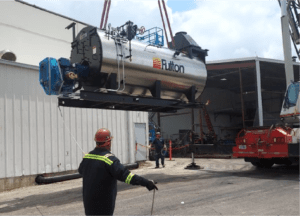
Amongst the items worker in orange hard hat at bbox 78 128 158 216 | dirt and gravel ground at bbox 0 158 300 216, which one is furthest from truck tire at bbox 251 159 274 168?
worker in orange hard hat at bbox 78 128 158 216

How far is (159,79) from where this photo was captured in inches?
403

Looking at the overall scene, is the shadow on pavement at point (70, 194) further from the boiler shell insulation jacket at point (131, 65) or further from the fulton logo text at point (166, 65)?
the fulton logo text at point (166, 65)

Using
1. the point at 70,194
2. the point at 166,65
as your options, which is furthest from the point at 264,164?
the point at 70,194

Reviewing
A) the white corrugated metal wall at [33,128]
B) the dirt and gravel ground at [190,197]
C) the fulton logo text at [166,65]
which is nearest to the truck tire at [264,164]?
the dirt and gravel ground at [190,197]

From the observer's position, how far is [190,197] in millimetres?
7863

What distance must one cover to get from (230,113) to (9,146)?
97.7ft

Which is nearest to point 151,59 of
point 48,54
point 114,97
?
point 114,97

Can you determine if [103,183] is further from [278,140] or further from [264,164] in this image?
[264,164]

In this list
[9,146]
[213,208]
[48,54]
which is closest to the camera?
[213,208]

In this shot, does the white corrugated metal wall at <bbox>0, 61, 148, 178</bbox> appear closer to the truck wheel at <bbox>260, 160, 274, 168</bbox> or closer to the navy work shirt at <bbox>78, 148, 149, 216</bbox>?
the truck wheel at <bbox>260, 160, 274, 168</bbox>

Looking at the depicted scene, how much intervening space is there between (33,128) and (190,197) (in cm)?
681

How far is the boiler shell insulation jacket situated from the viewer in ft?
29.1

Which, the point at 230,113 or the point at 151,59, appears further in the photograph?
the point at 230,113

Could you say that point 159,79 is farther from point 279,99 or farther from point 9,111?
point 279,99
